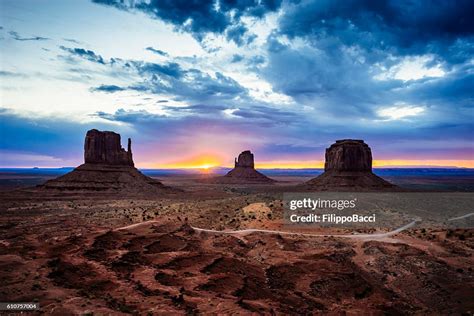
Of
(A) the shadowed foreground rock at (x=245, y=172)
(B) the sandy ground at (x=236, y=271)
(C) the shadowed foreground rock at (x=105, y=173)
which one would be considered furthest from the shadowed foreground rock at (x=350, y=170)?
(A) the shadowed foreground rock at (x=245, y=172)

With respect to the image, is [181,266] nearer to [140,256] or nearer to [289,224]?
[140,256]

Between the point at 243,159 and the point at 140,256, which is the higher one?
the point at 243,159

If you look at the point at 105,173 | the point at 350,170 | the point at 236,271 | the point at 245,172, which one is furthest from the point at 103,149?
the point at 245,172

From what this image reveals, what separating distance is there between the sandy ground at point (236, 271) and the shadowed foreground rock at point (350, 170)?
58.9 m

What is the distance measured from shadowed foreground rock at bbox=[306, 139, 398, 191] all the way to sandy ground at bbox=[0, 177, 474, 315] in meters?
58.9

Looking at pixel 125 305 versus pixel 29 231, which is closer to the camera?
pixel 125 305

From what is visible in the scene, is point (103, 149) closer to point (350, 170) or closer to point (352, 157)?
point (350, 170)

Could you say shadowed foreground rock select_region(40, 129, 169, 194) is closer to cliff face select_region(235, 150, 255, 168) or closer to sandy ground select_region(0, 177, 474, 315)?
sandy ground select_region(0, 177, 474, 315)

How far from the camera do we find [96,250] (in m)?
24.5

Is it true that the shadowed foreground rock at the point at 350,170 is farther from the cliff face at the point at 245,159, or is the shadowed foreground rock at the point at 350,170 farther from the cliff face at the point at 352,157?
the cliff face at the point at 245,159

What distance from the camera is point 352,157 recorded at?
97.7 m

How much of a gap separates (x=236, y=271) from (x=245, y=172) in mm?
159097

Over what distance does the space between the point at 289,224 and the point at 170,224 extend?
52.3 ft

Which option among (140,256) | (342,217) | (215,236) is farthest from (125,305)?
(342,217)
